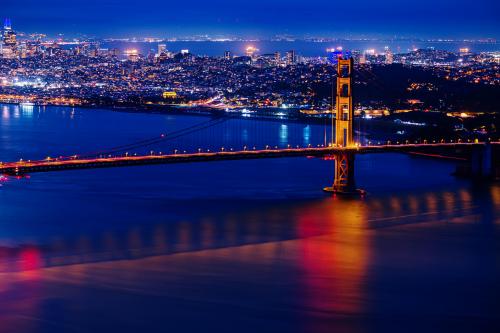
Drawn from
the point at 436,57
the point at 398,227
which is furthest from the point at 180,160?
the point at 436,57

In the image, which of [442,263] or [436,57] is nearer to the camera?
[442,263]

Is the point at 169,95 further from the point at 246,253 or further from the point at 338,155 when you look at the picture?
the point at 246,253

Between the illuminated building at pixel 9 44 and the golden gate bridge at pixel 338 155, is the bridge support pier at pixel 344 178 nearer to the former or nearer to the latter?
the golden gate bridge at pixel 338 155

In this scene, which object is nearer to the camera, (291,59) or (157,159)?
(157,159)

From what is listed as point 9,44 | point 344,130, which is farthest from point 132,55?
point 344,130

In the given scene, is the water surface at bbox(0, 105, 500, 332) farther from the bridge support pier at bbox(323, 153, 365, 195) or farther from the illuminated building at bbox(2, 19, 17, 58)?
the illuminated building at bbox(2, 19, 17, 58)

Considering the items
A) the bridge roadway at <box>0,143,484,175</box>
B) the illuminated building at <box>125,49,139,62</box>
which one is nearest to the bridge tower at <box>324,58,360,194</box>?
the bridge roadway at <box>0,143,484,175</box>

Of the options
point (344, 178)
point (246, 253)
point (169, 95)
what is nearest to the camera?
point (246, 253)

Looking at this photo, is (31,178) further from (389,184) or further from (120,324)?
(120,324)
